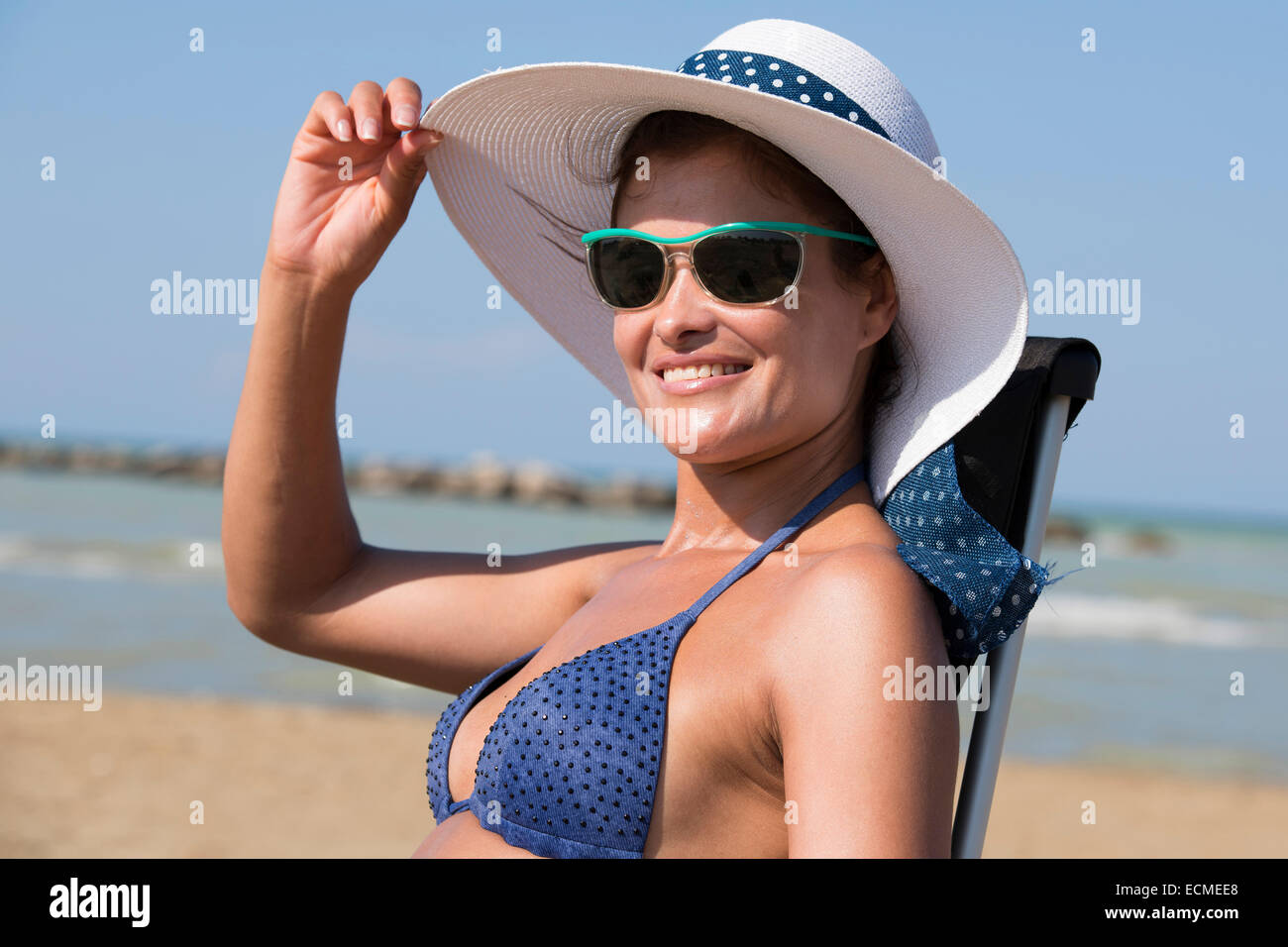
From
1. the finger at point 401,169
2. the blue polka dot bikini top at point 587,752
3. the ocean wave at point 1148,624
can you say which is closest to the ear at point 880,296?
the blue polka dot bikini top at point 587,752

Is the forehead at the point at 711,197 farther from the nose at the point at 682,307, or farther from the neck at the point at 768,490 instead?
the neck at the point at 768,490

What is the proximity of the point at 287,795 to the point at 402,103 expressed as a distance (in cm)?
655

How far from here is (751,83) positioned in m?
1.99

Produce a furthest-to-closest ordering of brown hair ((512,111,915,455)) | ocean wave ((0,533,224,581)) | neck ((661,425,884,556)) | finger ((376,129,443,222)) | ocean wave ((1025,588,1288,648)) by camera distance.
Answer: ocean wave ((0,533,224,581)), ocean wave ((1025,588,1288,648)), finger ((376,129,443,222)), neck ((661,425,884,556)), brown hair ((512,111,915,455))

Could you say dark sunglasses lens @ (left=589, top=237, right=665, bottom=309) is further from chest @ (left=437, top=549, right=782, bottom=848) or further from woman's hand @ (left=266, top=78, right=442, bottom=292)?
chest @ (left=437, top=549, right=782, bottom=848)

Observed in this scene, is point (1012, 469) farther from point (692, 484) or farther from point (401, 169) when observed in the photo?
point (401, 169)

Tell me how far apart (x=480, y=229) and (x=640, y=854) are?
1.38 metres

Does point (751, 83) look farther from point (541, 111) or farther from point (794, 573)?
point (794, 573)

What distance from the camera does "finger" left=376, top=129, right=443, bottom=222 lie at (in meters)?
2.27

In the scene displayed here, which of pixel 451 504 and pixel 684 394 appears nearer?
pixel 684 394

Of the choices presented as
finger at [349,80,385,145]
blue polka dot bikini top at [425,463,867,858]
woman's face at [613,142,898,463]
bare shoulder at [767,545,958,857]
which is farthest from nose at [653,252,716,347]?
finger at [349,80,385,145]

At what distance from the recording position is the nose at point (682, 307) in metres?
2.02
